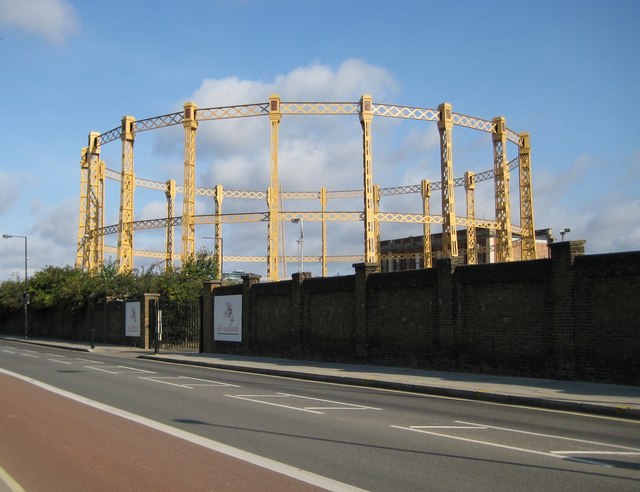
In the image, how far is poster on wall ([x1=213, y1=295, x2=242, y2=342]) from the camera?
3059 centimetres

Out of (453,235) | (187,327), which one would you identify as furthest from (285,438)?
(453,235)

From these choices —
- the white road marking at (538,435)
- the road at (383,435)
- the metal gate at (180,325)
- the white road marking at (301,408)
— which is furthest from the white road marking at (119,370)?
the white road marking at (538,435)

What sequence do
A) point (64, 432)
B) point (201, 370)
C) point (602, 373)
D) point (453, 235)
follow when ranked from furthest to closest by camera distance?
1. point (453, 235)
2. point (201, 370)
3. point (602, 373)
4. point (64, 432)

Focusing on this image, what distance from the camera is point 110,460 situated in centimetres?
862

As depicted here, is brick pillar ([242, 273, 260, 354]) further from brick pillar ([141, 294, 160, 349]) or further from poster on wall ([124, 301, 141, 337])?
poster on wall ([124, 301, 141, 337])

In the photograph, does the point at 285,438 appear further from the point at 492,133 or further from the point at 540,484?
the point at 492,133

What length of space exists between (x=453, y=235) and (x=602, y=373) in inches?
1029

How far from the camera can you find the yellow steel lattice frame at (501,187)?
4622 cm

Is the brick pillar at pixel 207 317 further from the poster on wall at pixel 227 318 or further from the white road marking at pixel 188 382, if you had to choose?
the white road marking at pixel 188 382

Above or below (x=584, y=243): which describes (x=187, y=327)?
below

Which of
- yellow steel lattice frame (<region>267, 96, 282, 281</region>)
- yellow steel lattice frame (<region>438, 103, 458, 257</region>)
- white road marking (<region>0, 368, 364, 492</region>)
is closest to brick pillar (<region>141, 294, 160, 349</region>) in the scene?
yellow steel lattice frame (<region>267, 96, 282, 281</region>)

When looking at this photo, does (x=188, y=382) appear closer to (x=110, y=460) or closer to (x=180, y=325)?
(x=110, y=460)

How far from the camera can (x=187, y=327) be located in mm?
36844

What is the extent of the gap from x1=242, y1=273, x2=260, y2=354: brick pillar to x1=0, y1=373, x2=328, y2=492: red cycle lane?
55.7 ft
